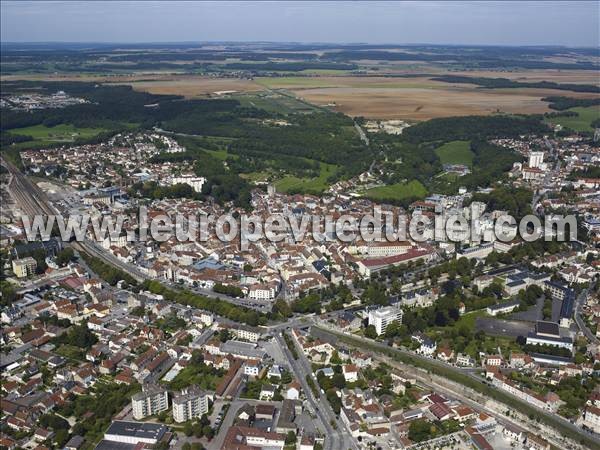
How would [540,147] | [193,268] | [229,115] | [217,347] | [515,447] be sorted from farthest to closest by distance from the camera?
[229,115] < [540,147] < [193,268] < [217,347] < [515,447]

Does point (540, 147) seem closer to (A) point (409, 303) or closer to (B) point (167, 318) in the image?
(A) point (409, 303)

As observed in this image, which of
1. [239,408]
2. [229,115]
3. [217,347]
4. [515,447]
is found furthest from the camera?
[229,115]

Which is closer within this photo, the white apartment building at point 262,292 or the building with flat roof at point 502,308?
the building with flat roof at point 502,308

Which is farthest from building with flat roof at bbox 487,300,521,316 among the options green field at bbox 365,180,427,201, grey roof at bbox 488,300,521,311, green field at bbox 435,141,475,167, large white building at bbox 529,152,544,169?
green field at bbox 435,141,475,167

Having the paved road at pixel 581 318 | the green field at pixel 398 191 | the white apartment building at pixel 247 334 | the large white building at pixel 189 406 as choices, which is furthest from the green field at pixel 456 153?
the large white building at pixel 189 406

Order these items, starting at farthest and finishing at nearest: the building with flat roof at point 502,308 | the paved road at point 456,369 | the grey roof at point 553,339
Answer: the building with flat roof at point 502,308 → the grey roof at point 553,339 → the paved road at point 456,369

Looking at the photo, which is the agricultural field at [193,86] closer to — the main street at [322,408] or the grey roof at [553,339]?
the main street at [322,408]

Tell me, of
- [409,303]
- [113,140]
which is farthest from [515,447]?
[113,140]
